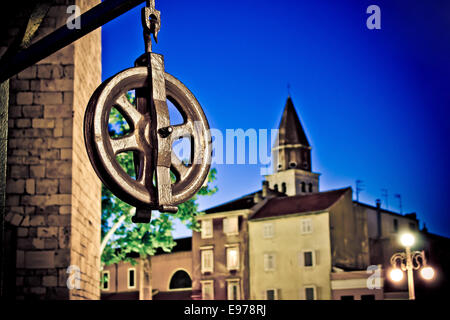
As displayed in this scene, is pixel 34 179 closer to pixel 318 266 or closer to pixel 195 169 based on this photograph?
pixel 195 169

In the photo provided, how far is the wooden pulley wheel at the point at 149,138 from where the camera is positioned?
115 inches

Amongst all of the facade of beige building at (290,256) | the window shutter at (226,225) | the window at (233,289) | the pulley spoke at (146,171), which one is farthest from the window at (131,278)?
the pulley spoke at (146,171)

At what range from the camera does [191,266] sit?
146 ft

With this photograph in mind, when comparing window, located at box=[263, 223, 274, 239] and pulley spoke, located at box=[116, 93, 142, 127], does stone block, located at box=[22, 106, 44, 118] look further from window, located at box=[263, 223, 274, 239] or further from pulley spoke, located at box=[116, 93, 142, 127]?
window, located at box=[263, 223, 274, 239]

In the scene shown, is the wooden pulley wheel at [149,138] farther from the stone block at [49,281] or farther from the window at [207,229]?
the window at [207,229]

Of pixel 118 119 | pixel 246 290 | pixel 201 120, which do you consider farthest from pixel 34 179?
pixel 246 290

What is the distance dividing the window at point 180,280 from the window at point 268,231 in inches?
295

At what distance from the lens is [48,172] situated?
29.6 feet

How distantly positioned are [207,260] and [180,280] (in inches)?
135

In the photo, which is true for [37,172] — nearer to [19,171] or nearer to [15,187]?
[19,171]

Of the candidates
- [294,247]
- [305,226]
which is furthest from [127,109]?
[294,247]
